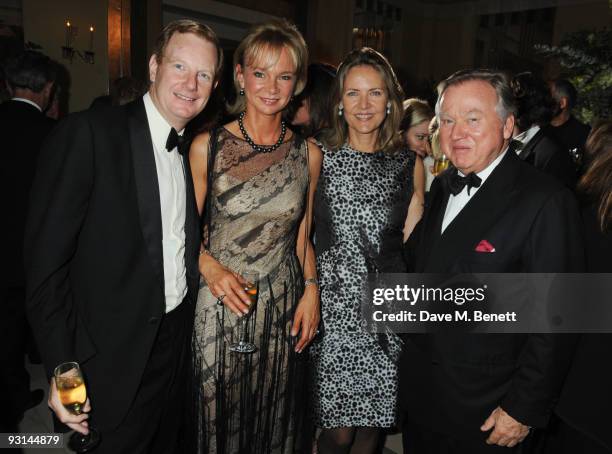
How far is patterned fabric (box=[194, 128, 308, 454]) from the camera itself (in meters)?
1.98

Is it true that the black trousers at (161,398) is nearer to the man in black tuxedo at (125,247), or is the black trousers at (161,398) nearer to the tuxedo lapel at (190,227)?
the man in black tuxedo at (125,247)

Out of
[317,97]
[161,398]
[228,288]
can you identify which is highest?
[317,97]

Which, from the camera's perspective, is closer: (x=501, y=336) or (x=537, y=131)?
(x=501, y=336)

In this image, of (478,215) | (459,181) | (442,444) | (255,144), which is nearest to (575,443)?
(442,444)

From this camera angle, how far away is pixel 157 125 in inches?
64.9

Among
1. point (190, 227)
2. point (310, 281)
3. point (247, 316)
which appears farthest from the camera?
point (310, 281)

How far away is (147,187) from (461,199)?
3.72 ft

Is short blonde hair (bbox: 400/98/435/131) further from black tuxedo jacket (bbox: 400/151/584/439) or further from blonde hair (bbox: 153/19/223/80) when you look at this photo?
blonde hair (bbox: 153/19/223/80)

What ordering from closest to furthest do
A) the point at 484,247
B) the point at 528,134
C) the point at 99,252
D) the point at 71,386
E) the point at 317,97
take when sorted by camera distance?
the point at 71,386
the point at 99,252
the point at 484,247
the point at 317,97
the point at 528,134

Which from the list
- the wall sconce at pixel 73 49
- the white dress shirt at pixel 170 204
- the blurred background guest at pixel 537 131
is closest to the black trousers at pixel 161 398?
the white dress shirt at pixel 170 204

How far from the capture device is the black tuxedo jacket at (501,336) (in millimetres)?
1478

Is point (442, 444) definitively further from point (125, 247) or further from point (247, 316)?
point (125, 247)

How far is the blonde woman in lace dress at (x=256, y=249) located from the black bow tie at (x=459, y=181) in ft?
2.11

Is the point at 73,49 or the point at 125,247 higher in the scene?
the point at 73,49
